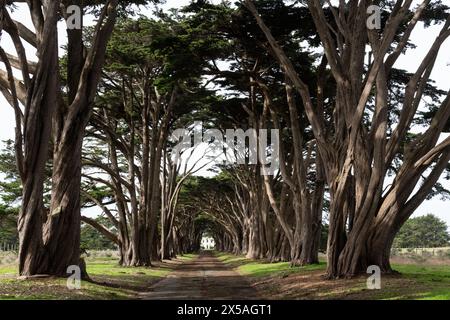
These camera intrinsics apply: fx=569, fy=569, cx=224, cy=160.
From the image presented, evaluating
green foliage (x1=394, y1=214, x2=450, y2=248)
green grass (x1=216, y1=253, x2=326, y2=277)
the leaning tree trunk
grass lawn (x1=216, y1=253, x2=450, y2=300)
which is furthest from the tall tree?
green foliage (x1=394, y1=214, x2=450, y2=248)

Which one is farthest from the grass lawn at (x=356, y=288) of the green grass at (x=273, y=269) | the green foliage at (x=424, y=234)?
the green foliage at (x=424, y=234)

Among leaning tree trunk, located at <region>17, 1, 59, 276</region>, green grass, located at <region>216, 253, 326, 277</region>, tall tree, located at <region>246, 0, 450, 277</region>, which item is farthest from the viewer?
green grass, located at <region>216, 253, 326, 277</region>

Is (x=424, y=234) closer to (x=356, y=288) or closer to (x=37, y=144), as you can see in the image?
(x=356, y=288)

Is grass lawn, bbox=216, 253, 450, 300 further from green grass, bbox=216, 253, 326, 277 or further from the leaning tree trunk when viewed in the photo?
the leaning tree trunk

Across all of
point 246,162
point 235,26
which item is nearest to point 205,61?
point 235,26

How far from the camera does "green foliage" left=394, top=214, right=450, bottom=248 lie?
92375 millimetres

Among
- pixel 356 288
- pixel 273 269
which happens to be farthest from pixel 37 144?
pixel 273 269

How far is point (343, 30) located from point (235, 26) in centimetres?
585

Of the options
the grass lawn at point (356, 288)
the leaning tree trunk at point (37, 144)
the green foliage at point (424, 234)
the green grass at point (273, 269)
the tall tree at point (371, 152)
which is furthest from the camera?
the green foliage at point (424, 234)

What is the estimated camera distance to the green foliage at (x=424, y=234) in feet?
303

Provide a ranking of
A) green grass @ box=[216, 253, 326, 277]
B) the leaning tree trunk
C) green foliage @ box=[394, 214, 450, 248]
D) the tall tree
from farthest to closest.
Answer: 1. green foliage @ box=[394, 214, 450, 248]
2. green grass @ box=[216, 253, 326, 277]
3. the tall tree
4. the leaning tree trunk

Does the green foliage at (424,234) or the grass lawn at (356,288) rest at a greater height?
the green foliage at (424,234)

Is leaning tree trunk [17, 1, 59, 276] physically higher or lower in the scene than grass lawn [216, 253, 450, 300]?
higher

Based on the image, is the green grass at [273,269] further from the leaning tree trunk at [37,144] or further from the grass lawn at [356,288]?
the leaning tree trunk at [37,144]
